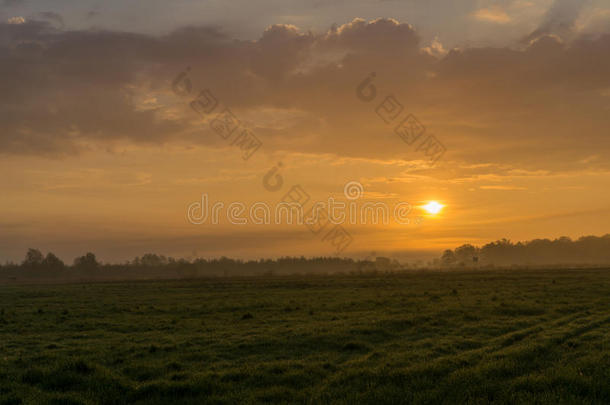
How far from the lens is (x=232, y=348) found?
19.2m

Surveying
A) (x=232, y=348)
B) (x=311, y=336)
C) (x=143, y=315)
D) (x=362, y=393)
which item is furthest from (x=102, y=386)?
(x=143, y=315)

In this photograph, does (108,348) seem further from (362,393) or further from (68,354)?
(362,393)

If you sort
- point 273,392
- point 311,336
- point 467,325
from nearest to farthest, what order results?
point 273,392, point 311,336, point 467,325

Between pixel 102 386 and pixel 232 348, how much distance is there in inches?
263

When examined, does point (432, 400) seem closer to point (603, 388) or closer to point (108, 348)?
point (603, 388)

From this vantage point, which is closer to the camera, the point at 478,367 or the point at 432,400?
the point at 432,400

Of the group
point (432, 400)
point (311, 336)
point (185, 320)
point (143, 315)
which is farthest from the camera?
point (143, 315)

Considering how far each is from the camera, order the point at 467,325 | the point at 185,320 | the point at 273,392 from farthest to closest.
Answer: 1. the point at 185,320
2. the point at 467,325
3. the point at 273,392

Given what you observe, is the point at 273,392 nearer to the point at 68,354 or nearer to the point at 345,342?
the point at 345,342

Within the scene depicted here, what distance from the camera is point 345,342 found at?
19625 millimetres

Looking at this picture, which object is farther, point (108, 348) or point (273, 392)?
point (108, 348)

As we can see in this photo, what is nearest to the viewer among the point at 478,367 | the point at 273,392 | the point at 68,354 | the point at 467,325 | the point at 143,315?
the point at 273,392

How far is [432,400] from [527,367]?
4.89 m

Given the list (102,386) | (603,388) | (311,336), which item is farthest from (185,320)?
(603,388)
